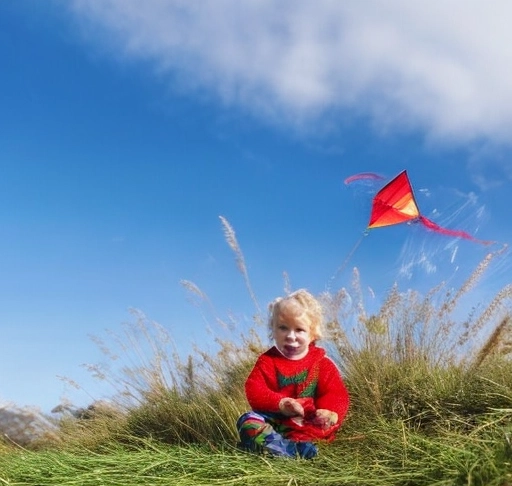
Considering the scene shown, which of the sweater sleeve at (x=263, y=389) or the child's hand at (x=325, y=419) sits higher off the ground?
the sweater sleeve at (x=263, y=389)

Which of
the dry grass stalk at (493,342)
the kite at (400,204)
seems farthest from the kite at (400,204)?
the dry grass stalk at (493,342)

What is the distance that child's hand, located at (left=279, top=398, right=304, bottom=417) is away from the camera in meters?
3.47

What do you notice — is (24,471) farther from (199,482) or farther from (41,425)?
(41,425)

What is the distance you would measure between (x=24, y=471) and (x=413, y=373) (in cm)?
232

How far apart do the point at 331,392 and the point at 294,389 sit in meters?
0.18

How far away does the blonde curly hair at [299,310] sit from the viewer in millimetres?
3578

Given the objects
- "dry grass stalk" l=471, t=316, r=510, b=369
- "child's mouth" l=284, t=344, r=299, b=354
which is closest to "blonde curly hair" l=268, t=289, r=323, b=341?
"child's mouth" l=284, t=344, r=299, b=354

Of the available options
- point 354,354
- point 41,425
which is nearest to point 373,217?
point 354,354

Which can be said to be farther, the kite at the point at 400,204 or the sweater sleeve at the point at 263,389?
the kite at the point at 400,204

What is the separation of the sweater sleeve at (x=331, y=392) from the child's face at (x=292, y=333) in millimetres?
153

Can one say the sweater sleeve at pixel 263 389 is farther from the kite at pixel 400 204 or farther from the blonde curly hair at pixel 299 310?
the kite at pixel 400 204

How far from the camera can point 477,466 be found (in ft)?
7.78

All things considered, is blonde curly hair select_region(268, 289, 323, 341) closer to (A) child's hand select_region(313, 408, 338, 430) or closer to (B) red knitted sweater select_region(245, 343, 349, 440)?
(B) red knitted sweater select_region(245, 343, 349, 440)

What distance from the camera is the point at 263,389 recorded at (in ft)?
11.8
